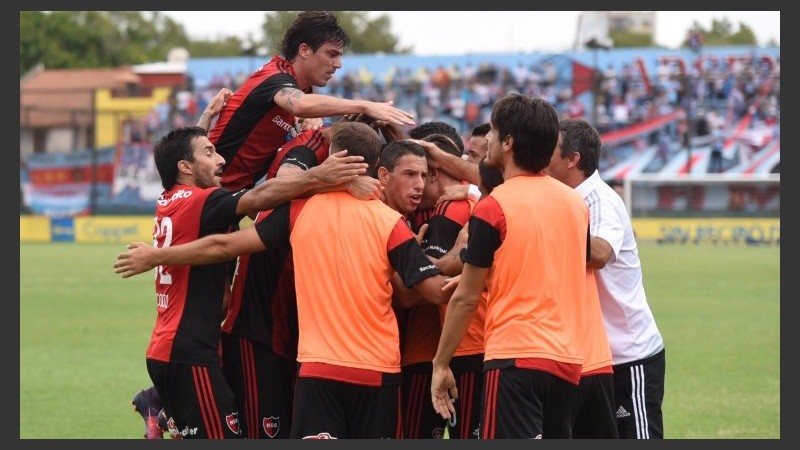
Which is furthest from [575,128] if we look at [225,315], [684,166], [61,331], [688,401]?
[684,166]

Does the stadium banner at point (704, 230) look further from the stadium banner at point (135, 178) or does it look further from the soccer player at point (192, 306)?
the soccer player at point (192, 306)

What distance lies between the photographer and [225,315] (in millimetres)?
6895

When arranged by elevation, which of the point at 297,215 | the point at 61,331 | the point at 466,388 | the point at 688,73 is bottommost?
the point at 61,331

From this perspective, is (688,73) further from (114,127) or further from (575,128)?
(575,128)

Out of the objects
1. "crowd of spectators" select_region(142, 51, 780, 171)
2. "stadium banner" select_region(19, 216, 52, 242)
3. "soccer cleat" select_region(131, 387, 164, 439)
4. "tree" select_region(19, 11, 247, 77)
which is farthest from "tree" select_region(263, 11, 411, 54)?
"soccer cleat" select_region(131, 387, 164, 439)

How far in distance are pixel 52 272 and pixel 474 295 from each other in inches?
995

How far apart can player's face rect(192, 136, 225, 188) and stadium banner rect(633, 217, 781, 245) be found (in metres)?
30.9

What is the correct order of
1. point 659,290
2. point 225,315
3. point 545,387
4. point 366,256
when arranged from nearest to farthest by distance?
point 545,387 < point 366,256 < point 225,315 < point 659,290

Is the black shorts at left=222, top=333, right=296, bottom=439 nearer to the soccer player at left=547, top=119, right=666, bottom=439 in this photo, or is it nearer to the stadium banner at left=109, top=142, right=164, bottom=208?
the soccer player at left=547, top=119, right=666, bottom=439

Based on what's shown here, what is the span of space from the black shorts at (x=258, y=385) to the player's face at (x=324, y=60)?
68.9 inches

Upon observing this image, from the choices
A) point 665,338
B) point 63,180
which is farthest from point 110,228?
point 665,338

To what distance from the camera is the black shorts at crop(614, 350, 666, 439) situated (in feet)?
22.0

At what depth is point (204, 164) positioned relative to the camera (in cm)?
666

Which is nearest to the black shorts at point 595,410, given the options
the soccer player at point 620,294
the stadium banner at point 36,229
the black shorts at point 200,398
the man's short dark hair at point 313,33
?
the soccer player at point 620,294
